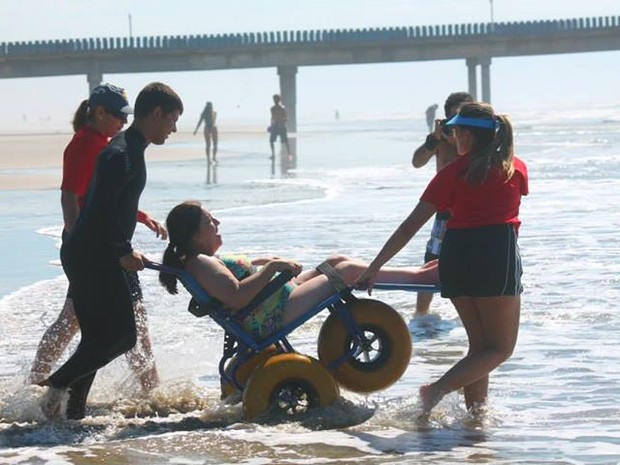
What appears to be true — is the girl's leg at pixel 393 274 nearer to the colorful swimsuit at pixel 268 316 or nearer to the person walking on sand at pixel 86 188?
the colorful swimsuit at pixel 268 316

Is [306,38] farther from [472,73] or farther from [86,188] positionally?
[86,188]

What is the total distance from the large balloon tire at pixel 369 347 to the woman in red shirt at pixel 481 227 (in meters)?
0.34

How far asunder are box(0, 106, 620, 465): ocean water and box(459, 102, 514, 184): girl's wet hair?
1.16 m

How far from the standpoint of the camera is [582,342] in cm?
872

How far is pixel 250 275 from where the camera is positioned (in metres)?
6.91

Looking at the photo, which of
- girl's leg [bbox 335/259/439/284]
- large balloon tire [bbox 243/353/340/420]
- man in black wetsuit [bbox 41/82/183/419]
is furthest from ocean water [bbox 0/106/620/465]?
girl's leg [bbox 335/259/439/284]

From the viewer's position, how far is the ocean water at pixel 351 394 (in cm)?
626

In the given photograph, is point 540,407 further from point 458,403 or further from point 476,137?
point 476,137

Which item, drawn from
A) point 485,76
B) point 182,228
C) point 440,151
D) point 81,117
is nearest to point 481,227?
point 182,228

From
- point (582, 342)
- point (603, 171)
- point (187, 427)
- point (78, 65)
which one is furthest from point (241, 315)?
point (78, 65)

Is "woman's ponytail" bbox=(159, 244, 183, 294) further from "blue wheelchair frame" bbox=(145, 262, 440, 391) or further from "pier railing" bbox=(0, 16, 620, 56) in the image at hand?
"pier railing" bbox=(0, 16, 620, 56)

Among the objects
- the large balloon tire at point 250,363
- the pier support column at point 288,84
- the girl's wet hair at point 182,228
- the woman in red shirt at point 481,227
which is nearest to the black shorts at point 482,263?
the woman in red shirt at point 481,227

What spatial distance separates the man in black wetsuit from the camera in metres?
6.55

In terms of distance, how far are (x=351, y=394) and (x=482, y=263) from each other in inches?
48.2
